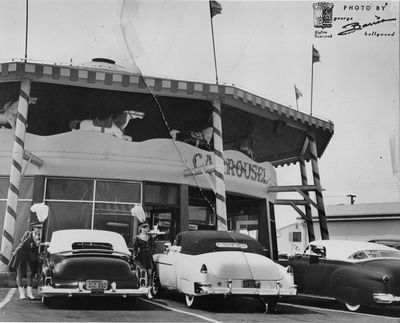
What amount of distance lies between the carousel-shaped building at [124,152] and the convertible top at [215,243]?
455 cm

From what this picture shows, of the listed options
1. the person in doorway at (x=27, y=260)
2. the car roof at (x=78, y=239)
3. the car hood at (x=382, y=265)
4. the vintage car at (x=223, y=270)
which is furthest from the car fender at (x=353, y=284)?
the person in doorway at (x=27, y=260)

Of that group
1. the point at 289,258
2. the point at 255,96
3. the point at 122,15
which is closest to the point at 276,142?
the point at 255,96

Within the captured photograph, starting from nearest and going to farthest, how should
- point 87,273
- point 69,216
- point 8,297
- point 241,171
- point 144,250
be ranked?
point 87,273
point 8,297
point 144,250
point 69,216
point 241,171

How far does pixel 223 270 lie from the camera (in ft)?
29.5

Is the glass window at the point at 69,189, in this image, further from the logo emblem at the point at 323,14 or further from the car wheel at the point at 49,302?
the logo emblem at the point at 323,14

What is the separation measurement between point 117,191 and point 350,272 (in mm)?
8076

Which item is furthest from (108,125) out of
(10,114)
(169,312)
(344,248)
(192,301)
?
(169,312)

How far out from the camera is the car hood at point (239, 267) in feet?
29.5

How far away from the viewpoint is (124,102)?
58.0 ft

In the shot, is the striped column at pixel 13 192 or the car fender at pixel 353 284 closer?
the car fender at pixel 353 284

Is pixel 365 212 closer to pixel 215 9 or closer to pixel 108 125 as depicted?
pixel 108 125

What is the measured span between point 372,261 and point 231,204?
36.7 feet

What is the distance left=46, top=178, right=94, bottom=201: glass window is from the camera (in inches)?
606

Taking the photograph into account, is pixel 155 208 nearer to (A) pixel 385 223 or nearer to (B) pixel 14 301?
(B) pixel 14 301
